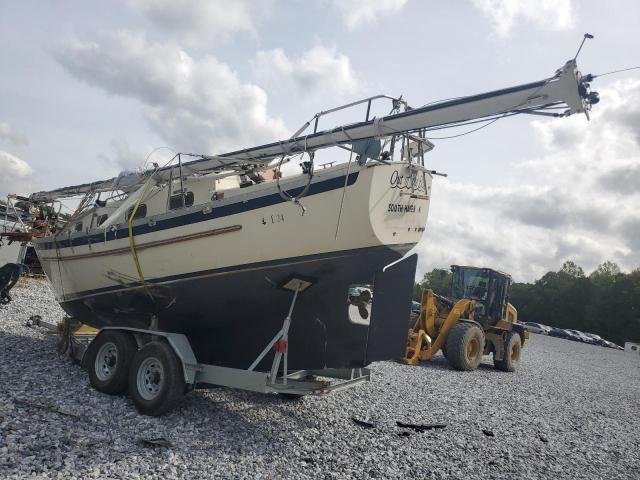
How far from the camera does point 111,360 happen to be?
6945 millimetres

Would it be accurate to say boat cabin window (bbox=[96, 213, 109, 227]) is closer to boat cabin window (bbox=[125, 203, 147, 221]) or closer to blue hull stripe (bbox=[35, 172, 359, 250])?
blue hull stripe (bbox=[35, 172, 359, 250])

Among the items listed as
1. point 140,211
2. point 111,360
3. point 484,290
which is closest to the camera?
point 111,360

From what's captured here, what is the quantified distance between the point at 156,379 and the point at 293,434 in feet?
6.35

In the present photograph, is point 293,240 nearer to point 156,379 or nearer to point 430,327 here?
point 156,379

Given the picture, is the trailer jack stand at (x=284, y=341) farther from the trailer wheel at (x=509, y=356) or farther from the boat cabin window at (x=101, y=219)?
the trailer wheel at (x=509, y=356)

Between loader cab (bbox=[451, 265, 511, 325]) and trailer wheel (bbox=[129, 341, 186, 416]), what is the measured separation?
1045 cm

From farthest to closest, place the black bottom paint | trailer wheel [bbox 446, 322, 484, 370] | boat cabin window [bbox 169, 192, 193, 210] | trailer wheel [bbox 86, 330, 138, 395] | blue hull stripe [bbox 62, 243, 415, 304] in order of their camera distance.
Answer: trailer wheel [bbox 446, 322, 484, 370] → boat cabin window [bbox 169, 192, 193, 210] → trailer wheel [bbox 86, 330, 138, 395] → the black bottom paint → blue hull stripe [bbox 62, 243, 415, 304]

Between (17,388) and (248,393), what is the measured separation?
10.5 feet

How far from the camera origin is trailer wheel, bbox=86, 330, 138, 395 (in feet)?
21.5

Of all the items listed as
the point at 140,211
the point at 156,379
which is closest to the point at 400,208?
the point at 156,379

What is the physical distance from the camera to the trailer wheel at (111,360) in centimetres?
654

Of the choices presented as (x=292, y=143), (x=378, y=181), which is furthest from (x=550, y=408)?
(x=292, y=143)

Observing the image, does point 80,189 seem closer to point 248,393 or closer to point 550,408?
point 248,393

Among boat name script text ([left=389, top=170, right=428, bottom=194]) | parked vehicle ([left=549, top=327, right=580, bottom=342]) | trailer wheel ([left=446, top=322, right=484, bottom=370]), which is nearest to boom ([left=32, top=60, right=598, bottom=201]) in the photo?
boat name script text ([left=389, top=170, right=428, bottom=194])
